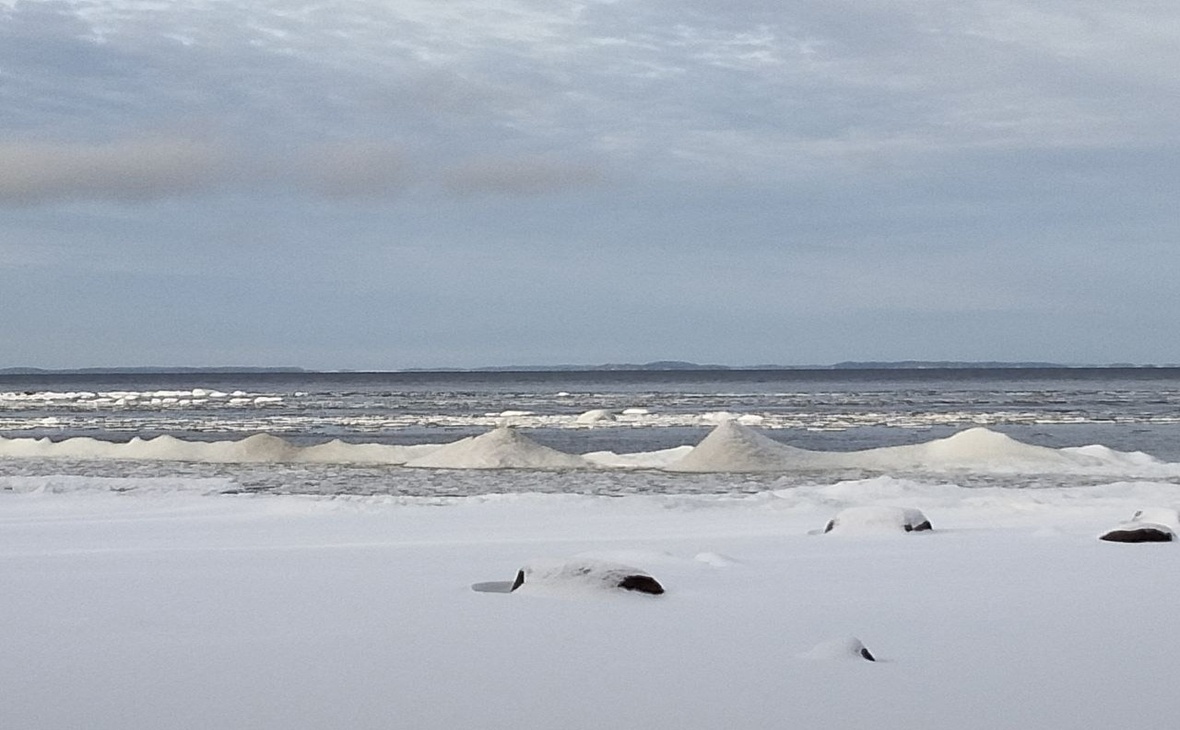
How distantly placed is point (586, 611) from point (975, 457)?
1551cm

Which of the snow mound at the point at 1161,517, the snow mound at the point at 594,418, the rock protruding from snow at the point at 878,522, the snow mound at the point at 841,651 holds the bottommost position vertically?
the snow mound at the point at 594,418

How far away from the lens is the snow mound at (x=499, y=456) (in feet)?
67.2

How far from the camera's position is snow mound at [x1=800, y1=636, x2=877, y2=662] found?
15.5ft

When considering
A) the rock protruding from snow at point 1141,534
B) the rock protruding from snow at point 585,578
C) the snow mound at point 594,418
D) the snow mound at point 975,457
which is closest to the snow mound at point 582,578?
the rock protruding from snow at point 585,578

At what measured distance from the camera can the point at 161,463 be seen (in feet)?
73.3

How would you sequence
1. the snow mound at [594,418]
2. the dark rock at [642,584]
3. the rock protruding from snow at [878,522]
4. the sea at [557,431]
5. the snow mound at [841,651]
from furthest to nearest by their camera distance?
the snow mound at [594,418], the sea at [557,431], the rock protruding from snow at [878,522], the dark rock at [642,584], the snow mound at [841,651]

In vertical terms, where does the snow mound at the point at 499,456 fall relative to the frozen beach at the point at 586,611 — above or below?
below

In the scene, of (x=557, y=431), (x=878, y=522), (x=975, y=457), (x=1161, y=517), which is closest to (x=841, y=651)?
(x=878, y=522)

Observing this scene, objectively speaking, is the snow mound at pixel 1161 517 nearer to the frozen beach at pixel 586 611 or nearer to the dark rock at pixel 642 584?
the frozen beach at pixel 586 611

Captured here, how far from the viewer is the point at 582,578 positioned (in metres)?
6.04

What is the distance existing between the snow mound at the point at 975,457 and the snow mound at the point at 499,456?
483 centimetres

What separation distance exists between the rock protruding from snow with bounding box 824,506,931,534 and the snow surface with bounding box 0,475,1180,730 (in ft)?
0.66

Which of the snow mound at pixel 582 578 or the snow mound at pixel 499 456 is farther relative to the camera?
the snow mound at pixel 499 456

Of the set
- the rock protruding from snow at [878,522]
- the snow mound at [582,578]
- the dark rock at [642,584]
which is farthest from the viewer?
the rock protruding from snow at [878,522]
